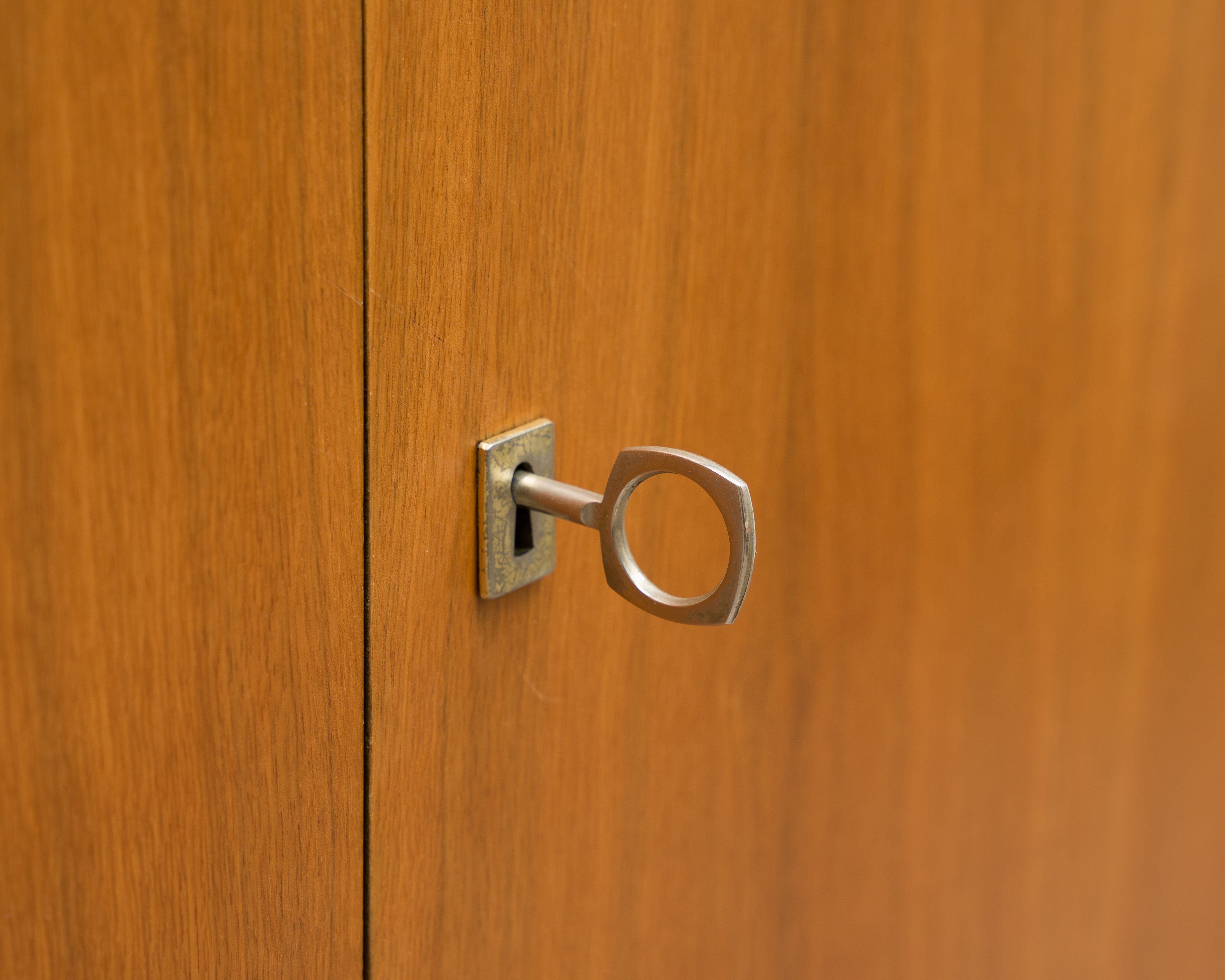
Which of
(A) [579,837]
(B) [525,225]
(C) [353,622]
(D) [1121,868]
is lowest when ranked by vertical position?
(D) [1121,868]

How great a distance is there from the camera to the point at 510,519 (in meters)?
0.34

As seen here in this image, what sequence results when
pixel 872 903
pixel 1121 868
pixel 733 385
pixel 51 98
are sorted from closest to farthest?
pixel 51 98 < pixel 733 385 < pixel 872 903 < pixel 1121 868

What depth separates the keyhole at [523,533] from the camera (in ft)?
1.14

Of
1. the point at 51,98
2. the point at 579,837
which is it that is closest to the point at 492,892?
the point at 579,837

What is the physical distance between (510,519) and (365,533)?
54 millimetres

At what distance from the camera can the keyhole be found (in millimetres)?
347

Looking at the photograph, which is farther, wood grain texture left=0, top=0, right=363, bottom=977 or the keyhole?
the keyhole

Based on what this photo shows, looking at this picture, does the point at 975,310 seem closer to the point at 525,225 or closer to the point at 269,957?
the point at 525,225

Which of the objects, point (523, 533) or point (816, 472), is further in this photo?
point (816, 472)

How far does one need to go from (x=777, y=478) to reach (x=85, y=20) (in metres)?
0.32

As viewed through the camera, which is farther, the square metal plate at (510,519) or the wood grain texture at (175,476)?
the square metal plate at (510,519)

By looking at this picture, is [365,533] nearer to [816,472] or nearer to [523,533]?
[523,533]

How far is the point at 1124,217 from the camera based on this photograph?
591 mm

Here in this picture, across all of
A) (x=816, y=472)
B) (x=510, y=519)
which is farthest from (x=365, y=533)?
(x=816, y=472)
